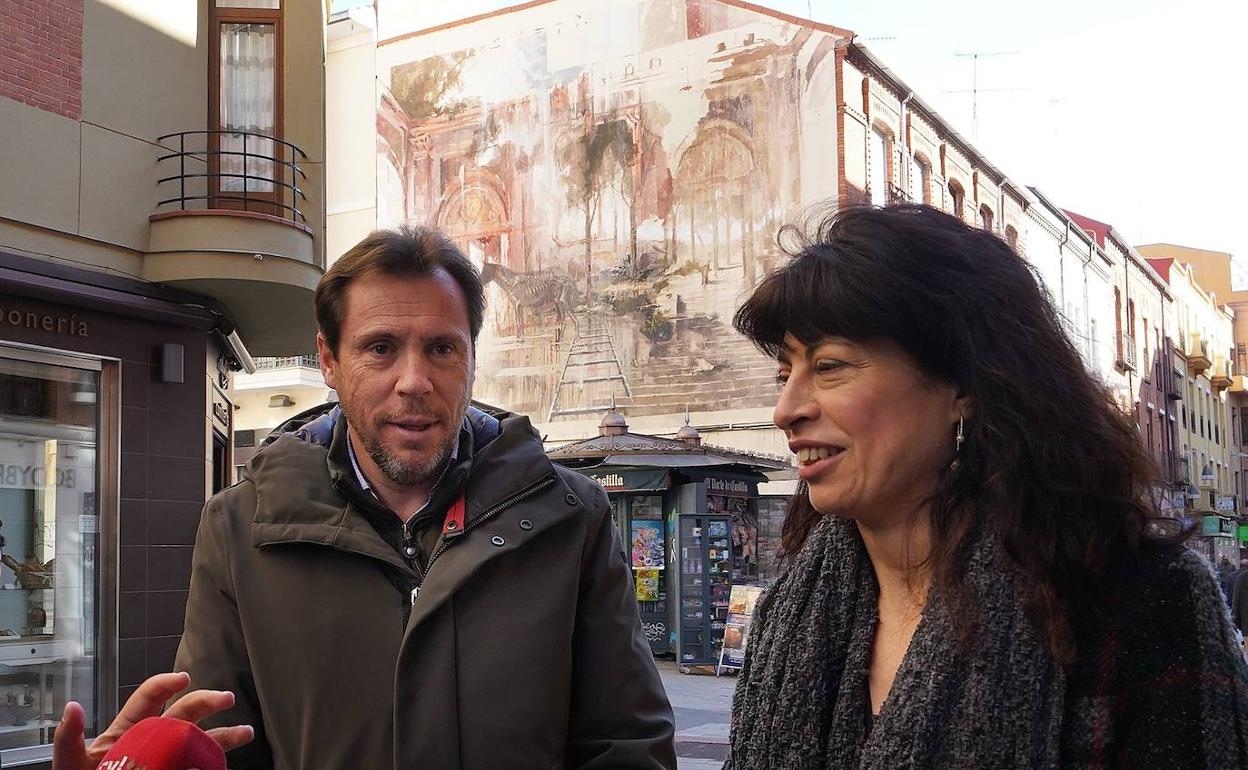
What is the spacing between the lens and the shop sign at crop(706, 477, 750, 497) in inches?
793

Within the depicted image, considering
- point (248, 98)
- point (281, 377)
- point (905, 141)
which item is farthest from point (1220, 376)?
point (248, 98)

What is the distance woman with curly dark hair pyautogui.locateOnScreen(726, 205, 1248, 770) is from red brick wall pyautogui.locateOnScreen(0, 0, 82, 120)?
1001 cm

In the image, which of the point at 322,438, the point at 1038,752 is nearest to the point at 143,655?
the point at 322,438

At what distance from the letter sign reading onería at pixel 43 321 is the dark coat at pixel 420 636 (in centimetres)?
830

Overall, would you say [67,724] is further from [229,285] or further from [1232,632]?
[229,285]

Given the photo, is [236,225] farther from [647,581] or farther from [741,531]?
[741,531]

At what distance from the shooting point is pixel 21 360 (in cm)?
1059

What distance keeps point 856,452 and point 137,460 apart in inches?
414

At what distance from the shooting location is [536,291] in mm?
32406

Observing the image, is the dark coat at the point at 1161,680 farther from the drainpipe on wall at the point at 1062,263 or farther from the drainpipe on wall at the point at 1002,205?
the drainpipe on wall at the point at 1062,263

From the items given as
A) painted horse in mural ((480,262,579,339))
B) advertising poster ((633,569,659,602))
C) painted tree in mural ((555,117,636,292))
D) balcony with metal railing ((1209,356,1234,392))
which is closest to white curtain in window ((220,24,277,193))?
advertising poster ((633,569,659,602))

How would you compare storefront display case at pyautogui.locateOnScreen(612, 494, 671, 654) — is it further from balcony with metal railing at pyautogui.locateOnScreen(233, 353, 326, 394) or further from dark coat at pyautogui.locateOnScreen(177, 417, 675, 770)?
dark coat at pyautogui.locateOnScreen(177, 417, 675, 770)

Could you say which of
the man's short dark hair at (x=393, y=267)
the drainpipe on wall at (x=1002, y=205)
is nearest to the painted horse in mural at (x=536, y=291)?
the drainpipe on wall at (x=1002, y=205)

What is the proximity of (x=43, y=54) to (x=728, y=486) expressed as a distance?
12590mm
